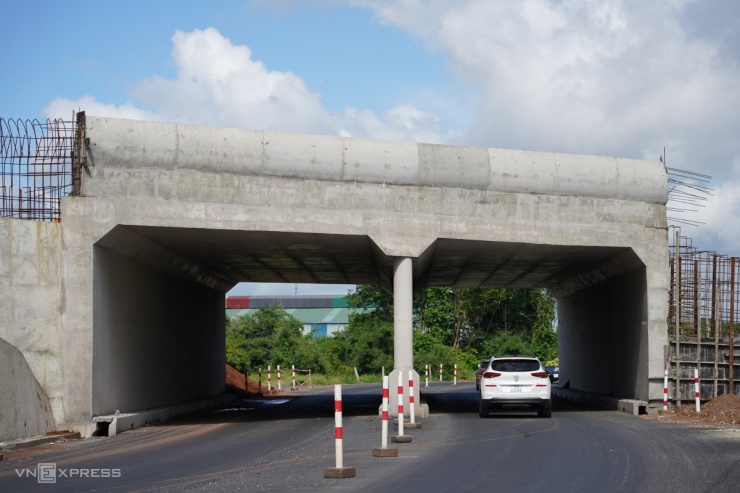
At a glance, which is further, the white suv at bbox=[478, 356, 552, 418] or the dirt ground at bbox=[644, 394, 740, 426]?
the white suv at bbox=[478, 356, 552, 418]

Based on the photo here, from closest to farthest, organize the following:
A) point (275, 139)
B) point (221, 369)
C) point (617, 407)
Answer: point (275, 139), point (617, 407), point (221, 369)

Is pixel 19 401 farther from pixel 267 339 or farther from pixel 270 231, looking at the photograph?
pixel 267 339

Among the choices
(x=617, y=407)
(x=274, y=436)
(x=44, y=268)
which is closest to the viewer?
(x=274, y=436)

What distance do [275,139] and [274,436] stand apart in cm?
761

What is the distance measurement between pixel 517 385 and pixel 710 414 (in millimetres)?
5032

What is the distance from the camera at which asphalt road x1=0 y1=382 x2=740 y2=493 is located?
41.5 ft

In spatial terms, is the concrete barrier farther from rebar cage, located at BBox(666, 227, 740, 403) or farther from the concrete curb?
rebar cage, located at BBox(666, 227, 740, 403)

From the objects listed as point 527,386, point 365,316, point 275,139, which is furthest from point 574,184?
point 365,316

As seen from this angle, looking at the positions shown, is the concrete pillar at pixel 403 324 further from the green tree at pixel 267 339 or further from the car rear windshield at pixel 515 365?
the green tree at pixel 267 339

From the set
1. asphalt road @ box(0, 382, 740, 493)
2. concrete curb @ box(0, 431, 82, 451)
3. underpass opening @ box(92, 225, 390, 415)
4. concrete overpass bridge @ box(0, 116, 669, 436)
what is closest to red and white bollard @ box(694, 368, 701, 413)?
concrete overpass bridge @ box(0, 116, 669, 436)

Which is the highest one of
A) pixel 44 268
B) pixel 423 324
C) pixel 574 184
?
pixel 574 184

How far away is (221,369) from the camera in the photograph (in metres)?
39.2

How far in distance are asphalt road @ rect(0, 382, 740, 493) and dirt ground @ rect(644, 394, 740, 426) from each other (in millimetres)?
950

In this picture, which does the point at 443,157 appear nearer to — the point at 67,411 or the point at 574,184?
the point at 574,184
